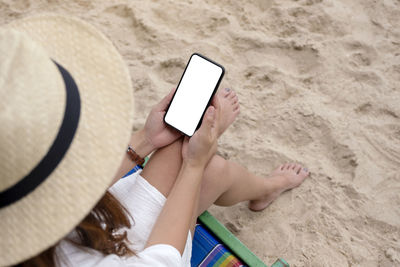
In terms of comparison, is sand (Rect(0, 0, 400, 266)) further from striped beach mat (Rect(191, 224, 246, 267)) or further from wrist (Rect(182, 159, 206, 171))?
wrist (Rect(182, 159, 206, 171))

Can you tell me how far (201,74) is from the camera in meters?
1.44

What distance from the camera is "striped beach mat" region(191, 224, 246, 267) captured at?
4.39ft

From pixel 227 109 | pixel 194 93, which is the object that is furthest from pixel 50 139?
pixel 227 109

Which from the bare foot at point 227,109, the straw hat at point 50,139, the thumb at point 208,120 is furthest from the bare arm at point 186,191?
the straw hat at point 50,139

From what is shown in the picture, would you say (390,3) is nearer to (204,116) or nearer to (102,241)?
(204,116)

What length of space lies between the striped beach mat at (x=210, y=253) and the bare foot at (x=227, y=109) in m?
0.42

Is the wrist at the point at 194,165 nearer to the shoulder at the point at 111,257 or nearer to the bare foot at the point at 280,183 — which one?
the shoulder at the point at 111,257

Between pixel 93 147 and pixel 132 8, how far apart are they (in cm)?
180

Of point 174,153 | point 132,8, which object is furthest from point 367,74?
point 132,8

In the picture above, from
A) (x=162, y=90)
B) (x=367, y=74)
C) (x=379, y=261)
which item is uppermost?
(x=367, y=74)

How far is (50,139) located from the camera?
706 millimetres

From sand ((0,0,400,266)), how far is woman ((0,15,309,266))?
0.59 m

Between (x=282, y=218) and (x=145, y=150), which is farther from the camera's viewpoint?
(x=282, y=218)

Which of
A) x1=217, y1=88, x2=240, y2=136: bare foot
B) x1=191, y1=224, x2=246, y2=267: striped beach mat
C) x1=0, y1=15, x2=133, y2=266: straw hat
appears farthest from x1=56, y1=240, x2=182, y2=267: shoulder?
x1=217, y1=88, x2=240, y2=136: bare foot
